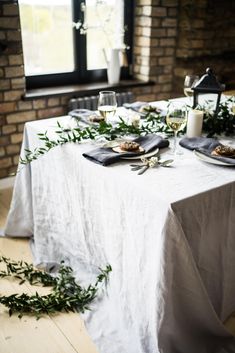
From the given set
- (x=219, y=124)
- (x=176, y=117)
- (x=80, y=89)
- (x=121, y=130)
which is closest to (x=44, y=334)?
(x=121, y=130)

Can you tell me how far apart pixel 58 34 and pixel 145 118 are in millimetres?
1438

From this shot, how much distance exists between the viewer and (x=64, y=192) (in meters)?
1.74

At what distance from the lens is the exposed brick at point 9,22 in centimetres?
254

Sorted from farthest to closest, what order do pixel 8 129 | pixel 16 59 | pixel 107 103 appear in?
pixel 8 129, pixel 16 59, pixel 107 103

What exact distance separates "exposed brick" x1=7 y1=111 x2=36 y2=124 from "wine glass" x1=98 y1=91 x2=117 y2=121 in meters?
1.14

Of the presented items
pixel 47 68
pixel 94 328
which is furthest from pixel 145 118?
pixel 47 68

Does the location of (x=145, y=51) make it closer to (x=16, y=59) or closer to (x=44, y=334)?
(x=16, y=59)

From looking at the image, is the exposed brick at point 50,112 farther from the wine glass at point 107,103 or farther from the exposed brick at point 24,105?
the wine glass at point 107,103

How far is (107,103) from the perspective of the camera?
71.7 inches

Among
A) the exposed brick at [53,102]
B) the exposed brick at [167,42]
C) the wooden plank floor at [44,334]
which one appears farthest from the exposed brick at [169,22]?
the wooden plank floor at [44,334]

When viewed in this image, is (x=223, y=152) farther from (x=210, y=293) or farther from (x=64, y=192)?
(x=64, y=192)

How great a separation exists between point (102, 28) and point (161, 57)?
0.59m

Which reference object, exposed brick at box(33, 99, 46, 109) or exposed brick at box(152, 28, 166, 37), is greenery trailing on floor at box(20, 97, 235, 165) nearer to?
exposed brick at box(33, 99, 46, 109)

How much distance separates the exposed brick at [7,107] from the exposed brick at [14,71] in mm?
200
